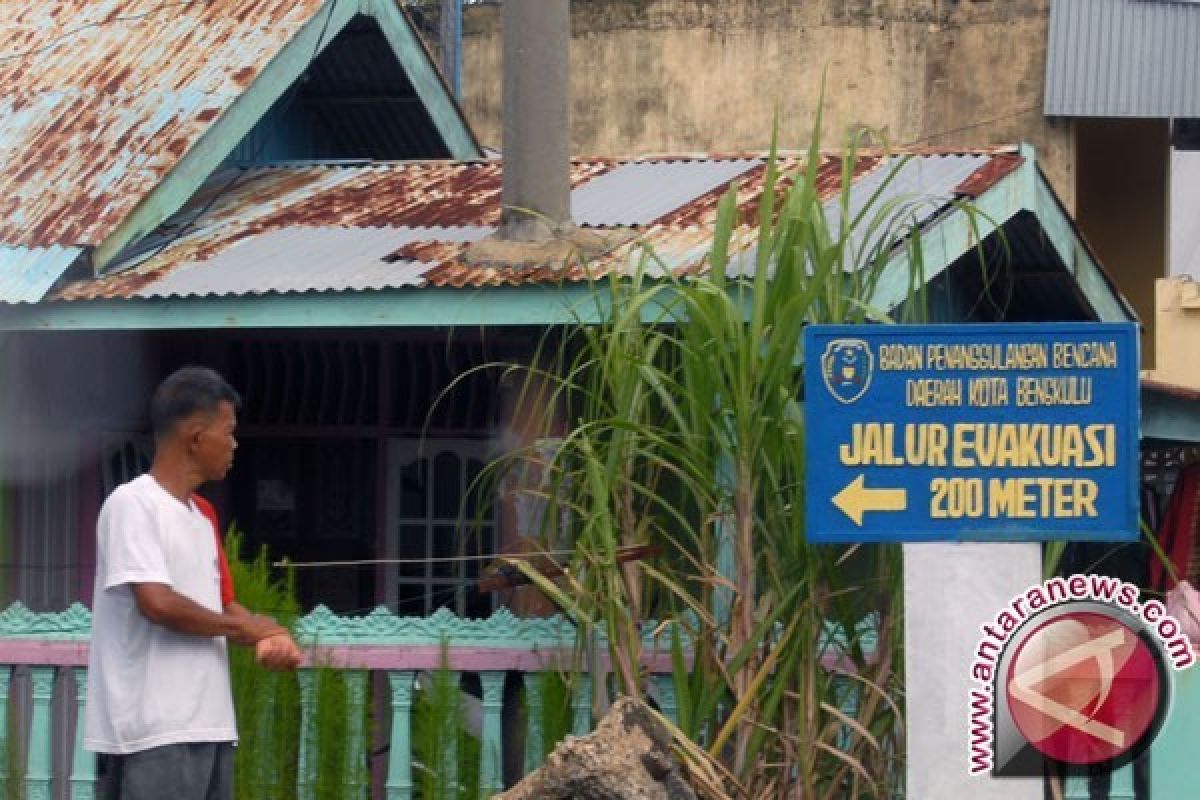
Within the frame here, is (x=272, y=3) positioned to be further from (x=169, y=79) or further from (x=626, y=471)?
(x=626, y=471)

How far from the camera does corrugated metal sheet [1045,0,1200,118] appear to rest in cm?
1560

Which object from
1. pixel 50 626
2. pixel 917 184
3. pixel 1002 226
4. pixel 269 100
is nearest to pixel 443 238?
pixel 269 100

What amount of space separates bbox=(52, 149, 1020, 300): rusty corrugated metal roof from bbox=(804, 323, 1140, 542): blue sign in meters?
1.76

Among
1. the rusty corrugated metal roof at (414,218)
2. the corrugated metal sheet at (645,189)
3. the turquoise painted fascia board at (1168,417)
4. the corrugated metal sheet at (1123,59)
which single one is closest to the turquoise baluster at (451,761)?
the rusty corrugated metal roof at (414,218)

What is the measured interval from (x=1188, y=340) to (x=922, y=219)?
9575 mm

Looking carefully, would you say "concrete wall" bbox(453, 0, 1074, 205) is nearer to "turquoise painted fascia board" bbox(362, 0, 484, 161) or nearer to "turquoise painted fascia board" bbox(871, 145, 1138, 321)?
"turquoise painted fascia board" bbox(362, 0, 484, 161)

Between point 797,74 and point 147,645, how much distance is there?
1305 cm

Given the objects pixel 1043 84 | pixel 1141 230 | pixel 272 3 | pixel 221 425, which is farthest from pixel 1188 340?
pixel 221 425

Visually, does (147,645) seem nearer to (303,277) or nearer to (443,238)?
(303,277)

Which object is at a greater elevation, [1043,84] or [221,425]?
[1043,84]

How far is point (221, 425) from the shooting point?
199 inches

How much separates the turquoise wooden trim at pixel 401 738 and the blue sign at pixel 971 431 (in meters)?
1.56

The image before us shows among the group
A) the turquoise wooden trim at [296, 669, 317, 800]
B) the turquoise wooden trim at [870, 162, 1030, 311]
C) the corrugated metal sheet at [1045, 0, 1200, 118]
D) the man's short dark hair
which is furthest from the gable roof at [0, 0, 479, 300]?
the corrugated metal sheet at [1045, 0, 1200, 118]

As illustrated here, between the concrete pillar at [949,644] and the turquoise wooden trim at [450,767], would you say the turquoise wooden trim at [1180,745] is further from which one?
the turquoise wooden trim at [450,767]
